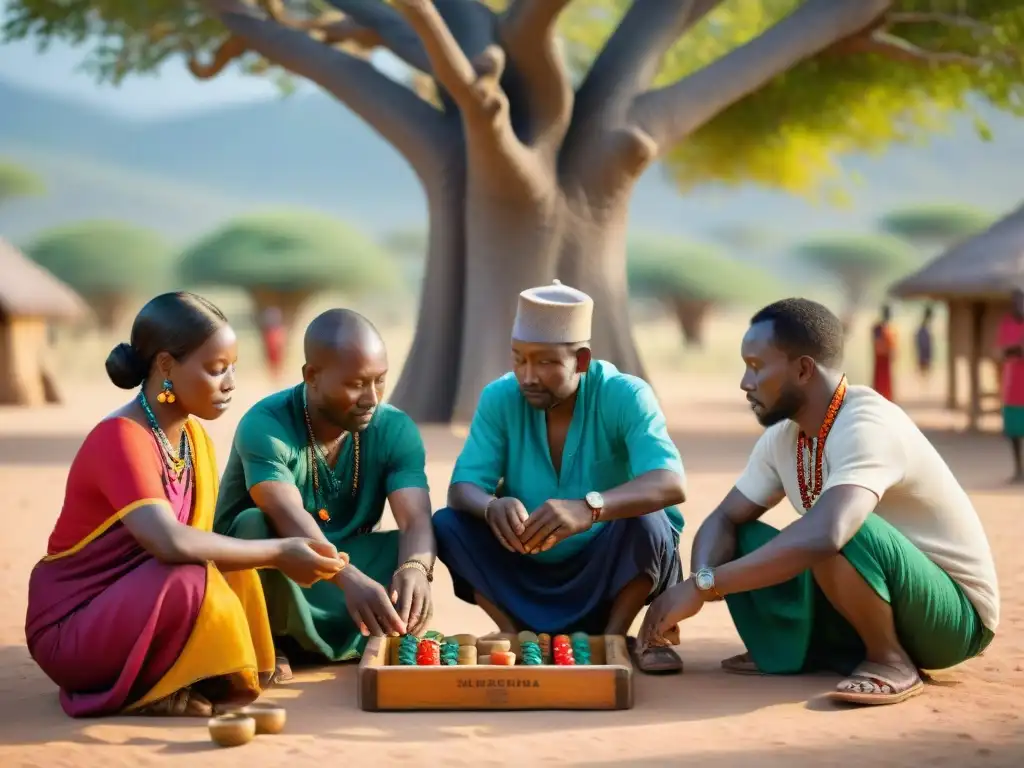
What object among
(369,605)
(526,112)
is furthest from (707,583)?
(526,112)

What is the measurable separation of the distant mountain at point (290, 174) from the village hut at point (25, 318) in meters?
100

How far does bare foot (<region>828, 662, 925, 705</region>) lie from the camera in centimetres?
470

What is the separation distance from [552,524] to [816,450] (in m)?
0.92

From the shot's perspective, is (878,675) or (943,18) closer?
(878,675)

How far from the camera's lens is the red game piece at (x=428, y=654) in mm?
4840

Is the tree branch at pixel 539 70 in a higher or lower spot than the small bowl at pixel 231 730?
higher

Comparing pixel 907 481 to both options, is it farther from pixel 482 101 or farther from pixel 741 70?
pixel 741 70

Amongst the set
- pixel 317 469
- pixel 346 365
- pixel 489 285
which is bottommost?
pixel 317 469

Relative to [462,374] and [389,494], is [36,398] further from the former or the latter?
[389,494]

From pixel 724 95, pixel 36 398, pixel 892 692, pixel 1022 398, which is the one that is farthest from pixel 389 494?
pixel 36 398

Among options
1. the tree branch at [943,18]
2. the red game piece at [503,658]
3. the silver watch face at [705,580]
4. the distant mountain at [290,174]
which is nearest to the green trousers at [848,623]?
the silver watch face at [705,580]

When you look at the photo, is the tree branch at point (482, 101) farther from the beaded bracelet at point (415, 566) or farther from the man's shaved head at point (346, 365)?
the beaded bracelet at point (415, 566)

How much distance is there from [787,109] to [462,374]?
735 centimetres

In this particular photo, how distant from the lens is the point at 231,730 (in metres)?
4.27
